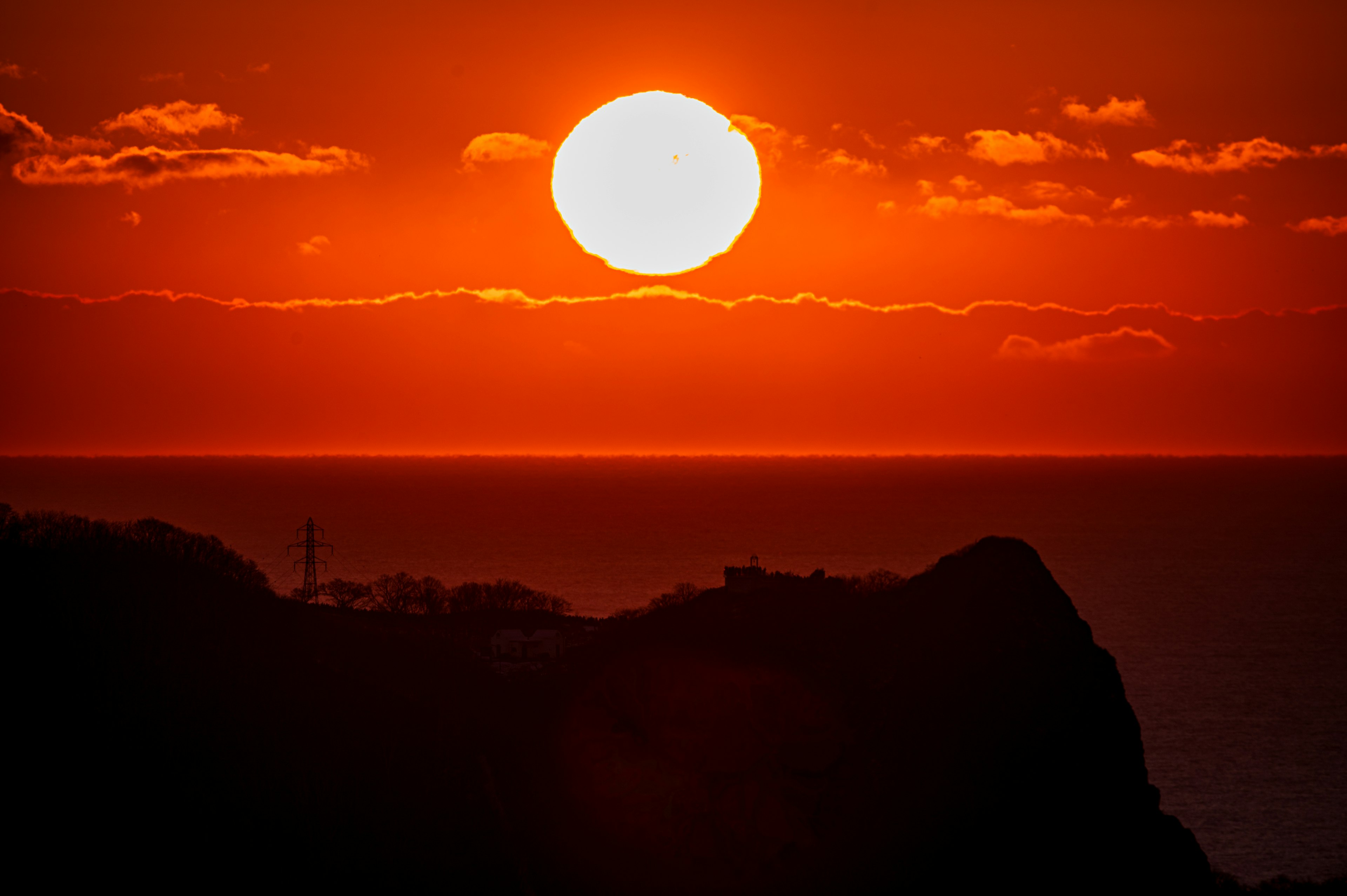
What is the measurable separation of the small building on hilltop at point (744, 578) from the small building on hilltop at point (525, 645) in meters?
9.90

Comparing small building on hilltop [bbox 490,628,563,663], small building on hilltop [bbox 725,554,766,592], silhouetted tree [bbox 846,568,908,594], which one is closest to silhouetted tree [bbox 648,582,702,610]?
silhouetted tree [bbox 846,568,908,594]

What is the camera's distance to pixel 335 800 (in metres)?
34.2

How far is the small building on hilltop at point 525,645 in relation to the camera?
5741 centimetres

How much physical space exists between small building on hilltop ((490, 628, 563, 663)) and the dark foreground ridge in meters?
11.7

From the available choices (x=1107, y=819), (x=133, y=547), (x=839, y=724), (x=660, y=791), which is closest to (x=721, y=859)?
(x=660, y=791)

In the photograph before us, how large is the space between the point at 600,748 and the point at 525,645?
26.0 meters

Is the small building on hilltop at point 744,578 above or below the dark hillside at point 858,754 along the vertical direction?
above

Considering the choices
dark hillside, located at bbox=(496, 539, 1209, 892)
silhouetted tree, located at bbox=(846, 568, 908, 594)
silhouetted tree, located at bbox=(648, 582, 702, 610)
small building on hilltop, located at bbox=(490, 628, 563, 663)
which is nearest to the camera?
dark hillside, located at bbox=(496, 539, 1209, 892)

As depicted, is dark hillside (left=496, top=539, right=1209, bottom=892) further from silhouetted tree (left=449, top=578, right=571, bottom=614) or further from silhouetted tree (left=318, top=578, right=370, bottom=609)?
silhouetted tree (left=318, top=578, right=370, bottom=609)

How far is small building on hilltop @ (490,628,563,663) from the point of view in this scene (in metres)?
57.4

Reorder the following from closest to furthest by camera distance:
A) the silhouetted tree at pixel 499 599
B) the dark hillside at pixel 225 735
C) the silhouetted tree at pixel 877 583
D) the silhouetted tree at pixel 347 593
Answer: the dark hillside at pixel 225 735, the silhouetted tree at pixel 877 583, the silhouetted tree at pixel 499 599, the silhouetted tree at pixel 347 593

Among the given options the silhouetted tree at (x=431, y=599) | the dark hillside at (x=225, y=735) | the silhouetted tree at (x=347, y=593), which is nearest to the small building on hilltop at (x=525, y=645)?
the dark hillside at (x=225, y=735)

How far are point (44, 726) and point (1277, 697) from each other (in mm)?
102376

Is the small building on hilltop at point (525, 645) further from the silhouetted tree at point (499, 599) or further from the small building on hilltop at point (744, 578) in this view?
the silhouetted tree at point (499, 599)
